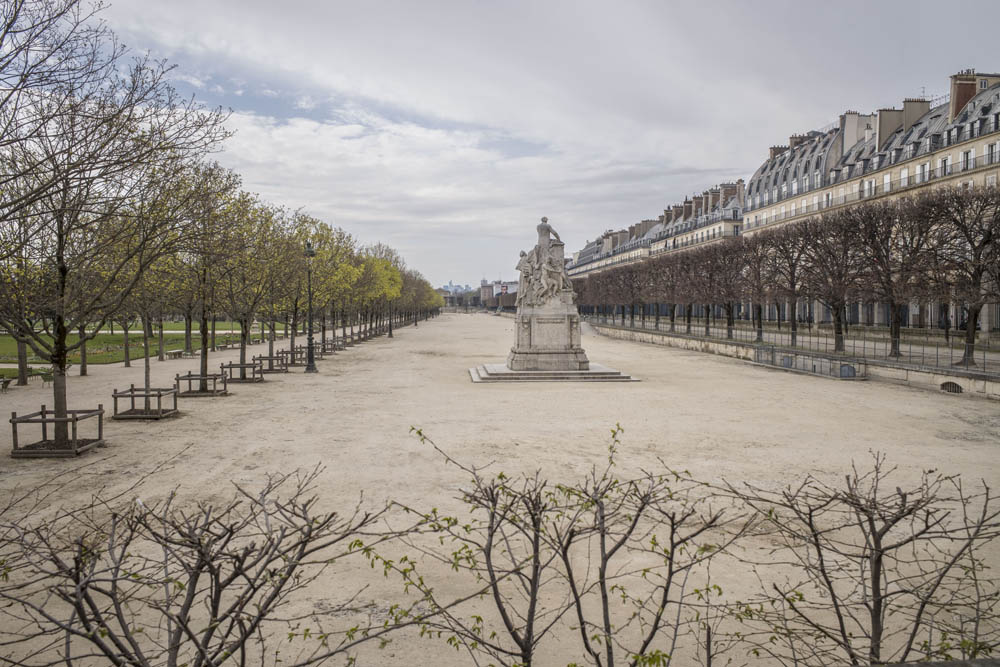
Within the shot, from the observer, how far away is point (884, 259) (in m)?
31.5

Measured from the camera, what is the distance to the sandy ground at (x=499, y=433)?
10664 mm

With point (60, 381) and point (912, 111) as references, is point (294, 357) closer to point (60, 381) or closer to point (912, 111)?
point (60, 381)

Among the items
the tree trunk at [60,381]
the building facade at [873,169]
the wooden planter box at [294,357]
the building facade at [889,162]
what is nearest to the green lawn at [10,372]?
the wooden planter box at [294,357]

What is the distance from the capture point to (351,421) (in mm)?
15773

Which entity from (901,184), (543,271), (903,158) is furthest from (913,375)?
(903,158)

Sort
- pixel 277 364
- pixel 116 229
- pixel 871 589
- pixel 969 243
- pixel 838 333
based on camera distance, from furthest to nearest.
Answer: pixel 838 333
pixel 277 364
pixel 969 243
pixel 116 229
pixel 871 589

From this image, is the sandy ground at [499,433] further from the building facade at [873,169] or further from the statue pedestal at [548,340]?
the building facade at [873,169]

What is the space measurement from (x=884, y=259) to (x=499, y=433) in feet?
86.4

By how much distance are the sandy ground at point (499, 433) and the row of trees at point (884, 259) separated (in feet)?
22.5

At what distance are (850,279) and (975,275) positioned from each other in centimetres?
696

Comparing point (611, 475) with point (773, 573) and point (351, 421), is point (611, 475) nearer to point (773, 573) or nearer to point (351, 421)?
point (773, 573)

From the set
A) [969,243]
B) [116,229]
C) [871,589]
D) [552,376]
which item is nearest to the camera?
[871,589]

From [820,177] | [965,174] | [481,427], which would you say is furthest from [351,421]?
[820,177]

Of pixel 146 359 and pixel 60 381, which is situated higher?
pixel 146 359
